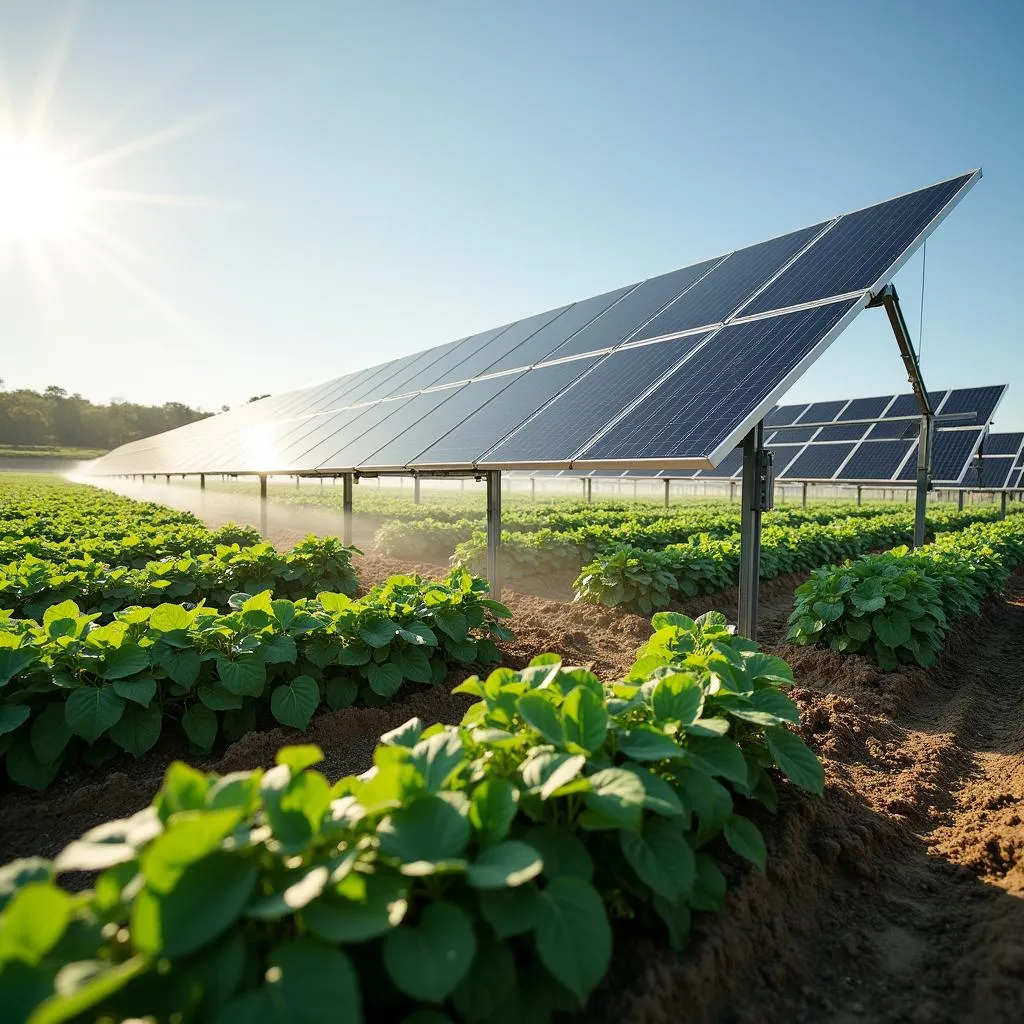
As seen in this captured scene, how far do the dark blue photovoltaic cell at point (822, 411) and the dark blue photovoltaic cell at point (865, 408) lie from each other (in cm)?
92

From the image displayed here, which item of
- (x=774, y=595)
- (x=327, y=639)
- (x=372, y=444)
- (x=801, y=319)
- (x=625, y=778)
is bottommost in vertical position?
(x=774, y=595)

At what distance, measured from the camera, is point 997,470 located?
90.9 ft

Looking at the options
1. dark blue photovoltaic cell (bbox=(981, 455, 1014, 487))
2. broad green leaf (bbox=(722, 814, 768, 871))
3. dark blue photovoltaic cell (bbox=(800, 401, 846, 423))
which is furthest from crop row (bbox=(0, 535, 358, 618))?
dark blue photovoltaic cell (bbox=(981, 455, 1014, 487))

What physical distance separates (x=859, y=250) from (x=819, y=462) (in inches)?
619

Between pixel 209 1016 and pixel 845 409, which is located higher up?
pixel 845 409

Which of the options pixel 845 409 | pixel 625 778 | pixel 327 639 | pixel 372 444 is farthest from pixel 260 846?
pixel 845 409

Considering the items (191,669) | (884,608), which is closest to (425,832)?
(191,669)

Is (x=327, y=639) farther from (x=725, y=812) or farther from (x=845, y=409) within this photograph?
(x=845, y=409)

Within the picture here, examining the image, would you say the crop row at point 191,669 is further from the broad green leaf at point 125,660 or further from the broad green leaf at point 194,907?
the broad green leaf at point 194,907

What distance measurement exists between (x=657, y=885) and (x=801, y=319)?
4974mm

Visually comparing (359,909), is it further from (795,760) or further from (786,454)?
(786,454)

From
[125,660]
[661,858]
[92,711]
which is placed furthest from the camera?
[125,660]

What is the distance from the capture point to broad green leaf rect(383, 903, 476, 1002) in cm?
141

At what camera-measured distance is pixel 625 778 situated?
Answer: 1.92m
